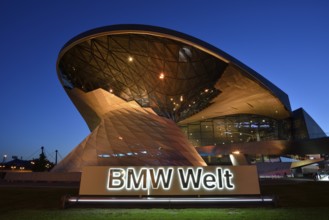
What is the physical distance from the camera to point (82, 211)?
9430 mm

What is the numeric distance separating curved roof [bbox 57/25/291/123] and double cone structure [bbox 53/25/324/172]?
0.08m

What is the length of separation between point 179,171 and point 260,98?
91.0ft

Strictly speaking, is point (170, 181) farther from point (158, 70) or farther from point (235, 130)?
point (235, 130)

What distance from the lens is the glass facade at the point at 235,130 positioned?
51.7m

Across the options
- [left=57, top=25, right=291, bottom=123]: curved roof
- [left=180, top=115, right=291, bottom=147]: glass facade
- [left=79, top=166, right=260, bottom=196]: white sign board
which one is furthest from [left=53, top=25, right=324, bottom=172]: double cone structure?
[left=180, top=115, right=291, bottom=147]: glass facade

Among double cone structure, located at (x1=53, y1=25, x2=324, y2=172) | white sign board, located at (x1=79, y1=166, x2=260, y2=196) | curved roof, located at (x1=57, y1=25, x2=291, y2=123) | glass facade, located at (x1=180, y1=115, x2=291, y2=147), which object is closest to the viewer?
white sign board, located at (x1=79, y1=166, x2=260, y2=196)

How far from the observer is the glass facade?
51.7 m

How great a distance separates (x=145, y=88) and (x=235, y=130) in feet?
96.8

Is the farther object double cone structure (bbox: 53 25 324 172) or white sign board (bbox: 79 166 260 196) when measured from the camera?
double cone structure (bbox: 53 25 324 172)

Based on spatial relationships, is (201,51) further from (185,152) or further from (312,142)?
(312,142)

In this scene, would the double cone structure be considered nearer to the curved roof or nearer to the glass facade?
the curved roof

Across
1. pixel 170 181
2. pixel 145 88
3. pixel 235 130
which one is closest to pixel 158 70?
pixel 145 88

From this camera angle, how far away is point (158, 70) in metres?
26.9

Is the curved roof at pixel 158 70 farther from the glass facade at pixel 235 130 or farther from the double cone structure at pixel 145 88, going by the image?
the glass facade at pixel 235 130
